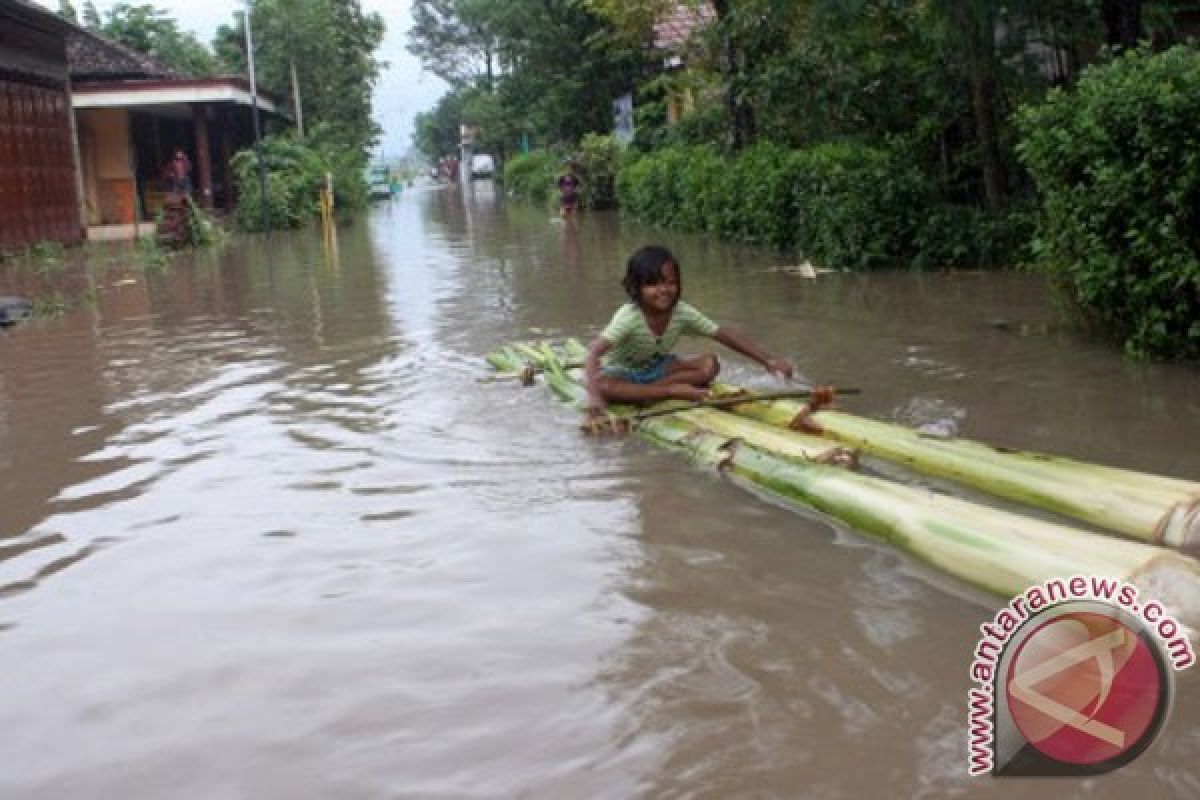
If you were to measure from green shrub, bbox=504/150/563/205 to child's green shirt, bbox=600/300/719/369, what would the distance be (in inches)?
1119

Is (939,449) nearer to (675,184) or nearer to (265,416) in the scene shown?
(265,416)

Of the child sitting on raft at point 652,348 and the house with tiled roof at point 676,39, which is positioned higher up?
the house with tiled roof at point 676,39

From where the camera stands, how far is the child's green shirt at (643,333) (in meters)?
6.21

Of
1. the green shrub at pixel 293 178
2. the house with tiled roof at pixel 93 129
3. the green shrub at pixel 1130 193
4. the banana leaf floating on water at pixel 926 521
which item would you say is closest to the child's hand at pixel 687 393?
the banana leaf floating on water at pixel 926 521

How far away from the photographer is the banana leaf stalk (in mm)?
3787

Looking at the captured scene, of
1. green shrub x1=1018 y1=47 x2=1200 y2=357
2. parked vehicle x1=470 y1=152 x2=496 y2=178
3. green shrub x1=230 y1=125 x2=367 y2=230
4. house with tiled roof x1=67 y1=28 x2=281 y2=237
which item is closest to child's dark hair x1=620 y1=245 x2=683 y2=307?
green shrub x1=1018 y1=47 x2=1200 y2=357

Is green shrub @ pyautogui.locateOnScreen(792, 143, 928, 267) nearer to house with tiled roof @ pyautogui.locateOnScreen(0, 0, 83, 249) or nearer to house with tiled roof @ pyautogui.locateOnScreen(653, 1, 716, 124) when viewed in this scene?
house with tiled roof @ pyautogui.locateOnScreen(653, 1, 716, 124)

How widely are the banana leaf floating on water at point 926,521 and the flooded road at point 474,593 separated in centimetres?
11

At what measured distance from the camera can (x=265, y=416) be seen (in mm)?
7078

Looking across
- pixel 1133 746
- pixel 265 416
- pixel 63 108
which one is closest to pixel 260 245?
pixel 63 108

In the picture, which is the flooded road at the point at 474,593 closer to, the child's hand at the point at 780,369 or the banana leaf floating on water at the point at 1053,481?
the banana leaf floating on water at the point at 1053,481

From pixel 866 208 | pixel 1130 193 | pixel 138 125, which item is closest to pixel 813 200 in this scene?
pixel 866 208

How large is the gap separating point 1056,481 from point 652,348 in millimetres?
2552

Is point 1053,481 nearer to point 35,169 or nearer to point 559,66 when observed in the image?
point 35,169
